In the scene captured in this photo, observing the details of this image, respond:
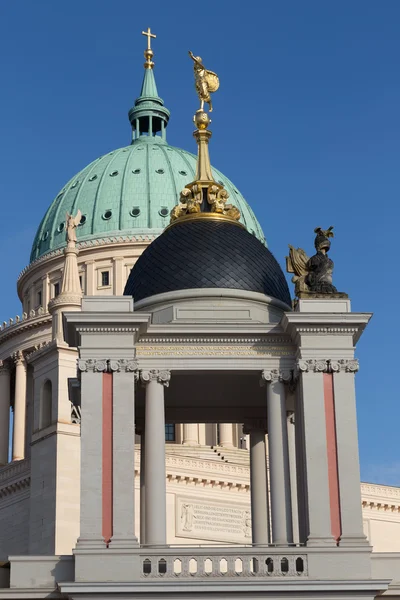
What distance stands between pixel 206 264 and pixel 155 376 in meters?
3.86

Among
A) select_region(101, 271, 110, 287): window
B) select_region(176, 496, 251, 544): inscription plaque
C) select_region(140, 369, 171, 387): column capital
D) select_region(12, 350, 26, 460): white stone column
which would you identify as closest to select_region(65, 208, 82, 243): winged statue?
select_region(101, 271, 110, 287): window

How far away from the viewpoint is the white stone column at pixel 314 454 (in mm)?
34844

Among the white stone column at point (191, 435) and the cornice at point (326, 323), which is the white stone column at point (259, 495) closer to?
the cornice at point (326, 323)

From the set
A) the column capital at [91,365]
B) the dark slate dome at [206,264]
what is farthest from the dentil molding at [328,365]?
the column capital at [91,365]

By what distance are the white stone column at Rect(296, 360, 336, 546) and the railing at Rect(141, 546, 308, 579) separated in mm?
715

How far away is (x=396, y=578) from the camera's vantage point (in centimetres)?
3494

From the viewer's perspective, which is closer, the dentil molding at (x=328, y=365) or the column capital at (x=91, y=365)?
the column capital at (x=91, y=365)

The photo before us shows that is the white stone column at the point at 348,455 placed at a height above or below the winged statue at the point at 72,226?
below

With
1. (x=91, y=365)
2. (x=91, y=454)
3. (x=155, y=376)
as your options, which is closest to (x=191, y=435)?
(x=155, y=376)

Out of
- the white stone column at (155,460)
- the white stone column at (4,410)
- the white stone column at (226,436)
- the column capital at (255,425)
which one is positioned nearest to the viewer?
the white stone column at (155,460)

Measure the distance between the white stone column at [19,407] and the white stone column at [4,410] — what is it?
4.38 ft

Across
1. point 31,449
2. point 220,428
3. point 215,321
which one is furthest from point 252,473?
point 220,428

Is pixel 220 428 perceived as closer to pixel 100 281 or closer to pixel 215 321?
pixel 100 281

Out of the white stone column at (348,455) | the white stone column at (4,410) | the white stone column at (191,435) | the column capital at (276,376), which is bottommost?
the white stone column at (348,455)
